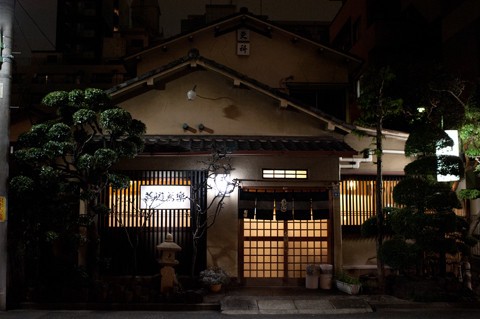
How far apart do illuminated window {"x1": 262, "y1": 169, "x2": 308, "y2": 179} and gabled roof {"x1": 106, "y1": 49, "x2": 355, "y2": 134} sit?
1864mm

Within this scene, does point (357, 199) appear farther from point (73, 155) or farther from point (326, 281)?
point (73, 155)

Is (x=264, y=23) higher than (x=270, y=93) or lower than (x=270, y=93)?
higher

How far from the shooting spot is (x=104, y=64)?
56.7 m

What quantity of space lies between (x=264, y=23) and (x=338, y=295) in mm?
12549

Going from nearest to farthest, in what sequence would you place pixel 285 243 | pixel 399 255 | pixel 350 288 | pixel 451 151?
pixel 399 255
pixel 451 151
pixel 350 288
pixel 285 243

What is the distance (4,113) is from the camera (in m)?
11.9

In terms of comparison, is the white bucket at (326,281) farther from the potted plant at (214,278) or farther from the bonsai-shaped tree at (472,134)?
the bonsai-shaped tree at (472,134)

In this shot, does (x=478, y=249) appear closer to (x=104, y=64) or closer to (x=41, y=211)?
(x=41, y=211)

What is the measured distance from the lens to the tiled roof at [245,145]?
14312 millimetres

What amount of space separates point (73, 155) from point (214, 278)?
5635mm

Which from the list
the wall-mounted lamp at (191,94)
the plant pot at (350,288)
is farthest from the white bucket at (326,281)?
the wall-mounted lamp at (191,94)

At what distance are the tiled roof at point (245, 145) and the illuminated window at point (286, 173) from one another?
922 mm

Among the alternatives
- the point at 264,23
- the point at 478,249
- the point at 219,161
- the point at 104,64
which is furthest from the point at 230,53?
the point at 104,64

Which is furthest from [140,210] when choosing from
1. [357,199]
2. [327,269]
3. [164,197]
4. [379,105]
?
[379,105]
